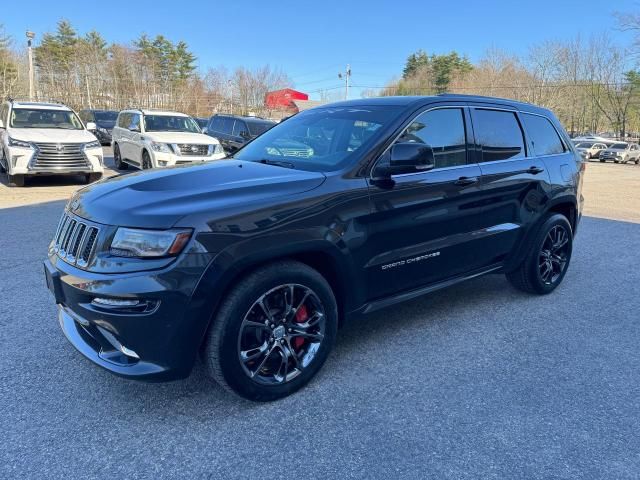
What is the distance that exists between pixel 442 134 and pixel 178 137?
360 inches

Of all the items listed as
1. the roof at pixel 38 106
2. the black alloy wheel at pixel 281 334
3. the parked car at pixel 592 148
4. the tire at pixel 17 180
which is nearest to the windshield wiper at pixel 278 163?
the black alloy wheel at pixel 281 334

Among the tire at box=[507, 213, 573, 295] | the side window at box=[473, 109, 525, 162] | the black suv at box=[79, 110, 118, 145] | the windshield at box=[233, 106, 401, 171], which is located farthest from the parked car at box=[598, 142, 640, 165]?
the windshield at box=[233, 106, 401, 171]

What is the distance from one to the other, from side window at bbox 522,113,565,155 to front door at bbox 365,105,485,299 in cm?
104

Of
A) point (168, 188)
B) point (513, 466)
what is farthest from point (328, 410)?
point (168, 188)

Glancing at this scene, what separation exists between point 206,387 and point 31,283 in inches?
106

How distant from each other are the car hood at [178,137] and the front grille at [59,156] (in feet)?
5.51

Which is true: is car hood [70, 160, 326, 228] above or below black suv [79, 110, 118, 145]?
below

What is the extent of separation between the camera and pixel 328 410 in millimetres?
2781

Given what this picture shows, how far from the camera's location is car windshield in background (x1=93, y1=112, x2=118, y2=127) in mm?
23094

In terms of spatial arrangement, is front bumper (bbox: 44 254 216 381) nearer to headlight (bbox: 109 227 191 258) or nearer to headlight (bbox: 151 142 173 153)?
headlight (bbox: 109 227 191 258)

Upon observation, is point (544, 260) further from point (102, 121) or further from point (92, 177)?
point (102, 121)

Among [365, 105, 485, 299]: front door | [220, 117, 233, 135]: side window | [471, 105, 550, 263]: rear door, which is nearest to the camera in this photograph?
[365, 105, 485, 299]: front door

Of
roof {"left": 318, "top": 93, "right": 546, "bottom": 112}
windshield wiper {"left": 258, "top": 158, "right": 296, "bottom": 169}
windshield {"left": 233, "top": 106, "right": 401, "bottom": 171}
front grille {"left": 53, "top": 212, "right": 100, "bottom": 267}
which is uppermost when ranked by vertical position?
roof {"left": 318, "top": 93, "right": 546, "bottom": 112}

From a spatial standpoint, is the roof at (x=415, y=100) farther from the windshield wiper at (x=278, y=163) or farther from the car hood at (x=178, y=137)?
the car hood at (x=178, y=137)
